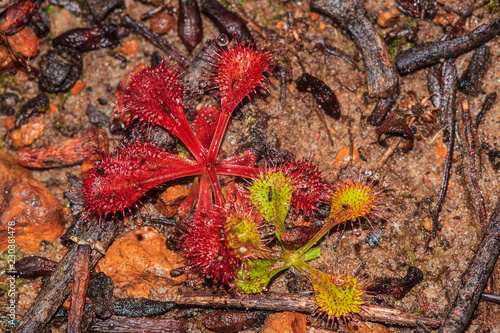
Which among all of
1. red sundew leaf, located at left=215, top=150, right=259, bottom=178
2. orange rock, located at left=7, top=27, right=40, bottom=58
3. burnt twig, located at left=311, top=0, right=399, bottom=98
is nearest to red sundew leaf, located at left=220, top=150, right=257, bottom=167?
red sundew leaf, located at left=215, top=150, right=259, bottom=178

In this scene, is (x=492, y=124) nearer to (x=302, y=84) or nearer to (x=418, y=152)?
(x=418, y=152)

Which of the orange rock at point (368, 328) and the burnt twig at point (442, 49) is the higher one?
the burnt twig at point (442, 49)

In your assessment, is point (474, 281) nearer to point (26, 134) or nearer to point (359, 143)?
point (359, 143)

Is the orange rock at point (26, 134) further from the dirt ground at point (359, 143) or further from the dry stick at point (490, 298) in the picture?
the dry stick at point (490, 298)

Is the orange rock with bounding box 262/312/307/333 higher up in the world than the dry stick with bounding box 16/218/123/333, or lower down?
lower down

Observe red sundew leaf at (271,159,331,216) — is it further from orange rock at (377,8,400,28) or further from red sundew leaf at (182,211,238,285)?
orange rock at (377,8,400,28)

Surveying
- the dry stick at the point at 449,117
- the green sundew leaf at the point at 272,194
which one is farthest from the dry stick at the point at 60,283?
the dry stick at the point at 449,117

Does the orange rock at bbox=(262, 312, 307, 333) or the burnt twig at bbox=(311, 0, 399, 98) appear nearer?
the orange rock at bbox=(262, 312, 307, 333)
